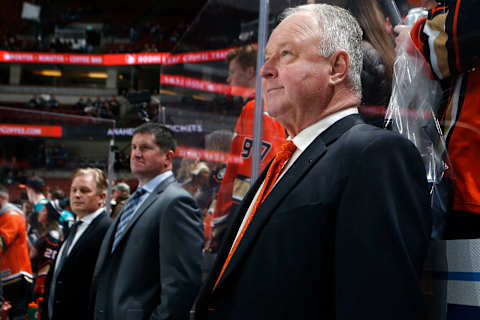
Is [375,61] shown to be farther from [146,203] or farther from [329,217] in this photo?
[146,203]

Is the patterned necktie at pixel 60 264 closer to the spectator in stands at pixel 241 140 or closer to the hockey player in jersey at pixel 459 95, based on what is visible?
the spectator in stands at pixel 241 140

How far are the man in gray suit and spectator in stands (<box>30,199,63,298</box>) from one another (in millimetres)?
1918

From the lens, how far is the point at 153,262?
6.57 ft

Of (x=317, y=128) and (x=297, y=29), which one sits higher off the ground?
(x=297, y=29)

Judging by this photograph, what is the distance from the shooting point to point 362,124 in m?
0.96

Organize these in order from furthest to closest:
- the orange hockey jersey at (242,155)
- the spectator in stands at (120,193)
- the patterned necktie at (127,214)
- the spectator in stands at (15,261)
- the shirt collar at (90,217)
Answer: the spectator in stands at (120,193) < the spectator in stands at (15,261) < the shirt collar at (90,217) < the patterned necktie at (127,214) < the orange hockey jersey at (242,155)

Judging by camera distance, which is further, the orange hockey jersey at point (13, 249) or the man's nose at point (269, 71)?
the orange hockey jersey at point (13, 249)

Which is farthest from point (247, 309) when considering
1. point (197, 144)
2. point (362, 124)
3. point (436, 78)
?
point (197, 144)

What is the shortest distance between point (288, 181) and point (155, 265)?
123 centimetres

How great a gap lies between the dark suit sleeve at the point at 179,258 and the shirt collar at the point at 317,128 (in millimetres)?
1058

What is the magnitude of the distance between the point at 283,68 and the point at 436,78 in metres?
0.32

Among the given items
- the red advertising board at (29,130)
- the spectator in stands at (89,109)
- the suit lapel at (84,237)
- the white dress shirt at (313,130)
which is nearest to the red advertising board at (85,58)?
the spectator in stands at (89,109)

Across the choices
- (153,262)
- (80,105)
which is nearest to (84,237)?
(153,262)

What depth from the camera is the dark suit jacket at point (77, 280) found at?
102 inches
